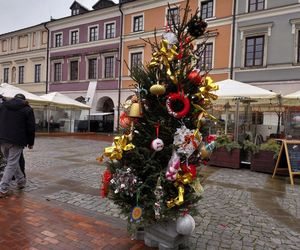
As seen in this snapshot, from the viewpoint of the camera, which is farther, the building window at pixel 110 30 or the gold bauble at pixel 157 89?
the building window at pixel 110 30

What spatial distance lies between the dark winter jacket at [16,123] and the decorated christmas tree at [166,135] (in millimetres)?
2466

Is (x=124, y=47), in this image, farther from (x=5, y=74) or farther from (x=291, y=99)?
(x=5, y=74)

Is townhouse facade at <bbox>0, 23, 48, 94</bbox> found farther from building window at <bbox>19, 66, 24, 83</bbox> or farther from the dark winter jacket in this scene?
the dark winter jacket

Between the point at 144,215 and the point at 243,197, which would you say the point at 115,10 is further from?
the point at 144,215

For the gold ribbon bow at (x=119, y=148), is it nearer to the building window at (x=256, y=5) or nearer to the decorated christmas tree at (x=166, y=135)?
the decorated christmas tree at (x=166, y=135)

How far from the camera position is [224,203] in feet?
16.5

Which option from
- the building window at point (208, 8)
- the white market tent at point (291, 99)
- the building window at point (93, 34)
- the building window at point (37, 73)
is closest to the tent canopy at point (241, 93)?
the white market tent at point (291, 99)

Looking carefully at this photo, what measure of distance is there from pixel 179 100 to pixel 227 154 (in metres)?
6.17

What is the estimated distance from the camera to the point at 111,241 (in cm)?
340

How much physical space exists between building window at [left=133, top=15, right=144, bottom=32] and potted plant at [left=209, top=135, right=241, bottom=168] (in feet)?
56.0

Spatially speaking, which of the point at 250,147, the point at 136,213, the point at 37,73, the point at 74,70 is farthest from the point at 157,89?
the point at 37,73

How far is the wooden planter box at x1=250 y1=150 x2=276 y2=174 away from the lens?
26.0 feet

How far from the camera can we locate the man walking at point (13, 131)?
4.93 m

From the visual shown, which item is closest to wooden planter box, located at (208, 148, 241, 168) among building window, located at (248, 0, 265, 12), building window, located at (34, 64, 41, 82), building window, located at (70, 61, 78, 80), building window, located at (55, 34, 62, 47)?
building window, located at (248, 0, 265, 12)
